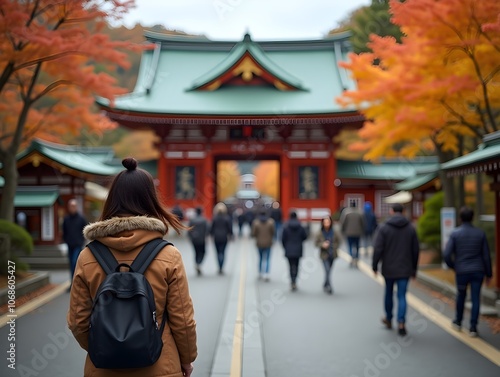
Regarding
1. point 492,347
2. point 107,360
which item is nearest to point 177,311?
point 107,360

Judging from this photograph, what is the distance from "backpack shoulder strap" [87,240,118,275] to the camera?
2912mm

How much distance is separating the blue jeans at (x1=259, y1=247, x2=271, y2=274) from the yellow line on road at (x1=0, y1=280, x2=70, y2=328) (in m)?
4.20

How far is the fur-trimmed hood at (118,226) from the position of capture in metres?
2.95

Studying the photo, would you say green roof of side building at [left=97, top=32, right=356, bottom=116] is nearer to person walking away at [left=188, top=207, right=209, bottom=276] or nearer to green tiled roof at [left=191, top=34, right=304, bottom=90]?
green tiled roof at [left=191, top=34, right=304, bottom=90]

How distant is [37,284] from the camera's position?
10.9 m

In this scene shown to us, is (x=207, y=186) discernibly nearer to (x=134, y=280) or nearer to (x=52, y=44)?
(x=52, y=44)

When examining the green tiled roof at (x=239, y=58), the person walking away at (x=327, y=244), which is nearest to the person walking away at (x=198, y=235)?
the person walking away at (x=327, y=244)

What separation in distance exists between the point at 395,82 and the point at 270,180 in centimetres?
6162

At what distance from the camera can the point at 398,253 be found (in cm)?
742

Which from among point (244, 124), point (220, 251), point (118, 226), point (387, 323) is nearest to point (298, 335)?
point (387, 323)

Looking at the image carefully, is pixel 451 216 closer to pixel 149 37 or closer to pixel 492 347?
pixel 492 347

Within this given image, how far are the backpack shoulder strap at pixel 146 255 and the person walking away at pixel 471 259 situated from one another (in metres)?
5.31

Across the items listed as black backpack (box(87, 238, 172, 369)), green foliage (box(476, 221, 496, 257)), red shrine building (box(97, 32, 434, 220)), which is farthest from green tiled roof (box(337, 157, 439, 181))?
black backpack (box(87, 238, 172, 369))

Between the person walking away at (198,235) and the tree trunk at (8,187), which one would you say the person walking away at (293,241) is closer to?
the person walking away at (198,235)
